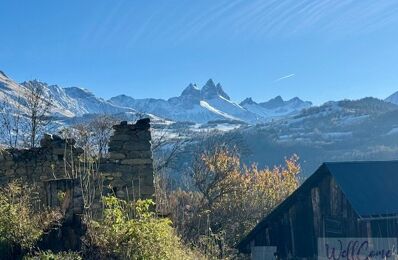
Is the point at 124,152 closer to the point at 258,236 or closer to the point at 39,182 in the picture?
the point at 39,182

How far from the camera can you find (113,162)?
12.7 m

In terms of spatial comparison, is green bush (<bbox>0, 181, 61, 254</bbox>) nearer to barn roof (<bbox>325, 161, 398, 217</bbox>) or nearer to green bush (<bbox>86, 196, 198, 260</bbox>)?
green bush (<bbox>86, 196, 198, 260</bbox>)

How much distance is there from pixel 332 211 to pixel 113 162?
8.35m

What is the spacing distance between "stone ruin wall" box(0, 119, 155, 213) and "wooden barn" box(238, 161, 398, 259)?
7.08 metres

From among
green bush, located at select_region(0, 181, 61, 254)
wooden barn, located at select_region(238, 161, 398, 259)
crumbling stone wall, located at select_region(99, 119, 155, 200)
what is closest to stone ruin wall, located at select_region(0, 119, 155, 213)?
crumbling stone wall, located at select_region(99, 119, 155, 200)

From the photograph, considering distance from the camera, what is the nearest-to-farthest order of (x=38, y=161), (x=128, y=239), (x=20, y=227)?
(x=128, y=239), (x=20, y=227), (x=38, y=161)

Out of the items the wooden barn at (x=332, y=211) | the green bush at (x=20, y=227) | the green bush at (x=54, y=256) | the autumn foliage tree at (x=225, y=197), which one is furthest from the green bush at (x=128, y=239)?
the autumn foliage tree at (x=225, y=197)

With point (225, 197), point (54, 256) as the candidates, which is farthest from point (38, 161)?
point (225, 197)

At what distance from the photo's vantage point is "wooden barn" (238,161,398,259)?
56.8 ft

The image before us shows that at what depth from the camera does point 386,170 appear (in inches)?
762

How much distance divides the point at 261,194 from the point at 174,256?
67.0 feet

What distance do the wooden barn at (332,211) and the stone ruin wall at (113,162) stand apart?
7.08 meters

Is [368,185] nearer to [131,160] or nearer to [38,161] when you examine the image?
[131,160]

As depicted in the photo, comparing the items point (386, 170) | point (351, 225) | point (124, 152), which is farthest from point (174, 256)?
point (386, 170)
